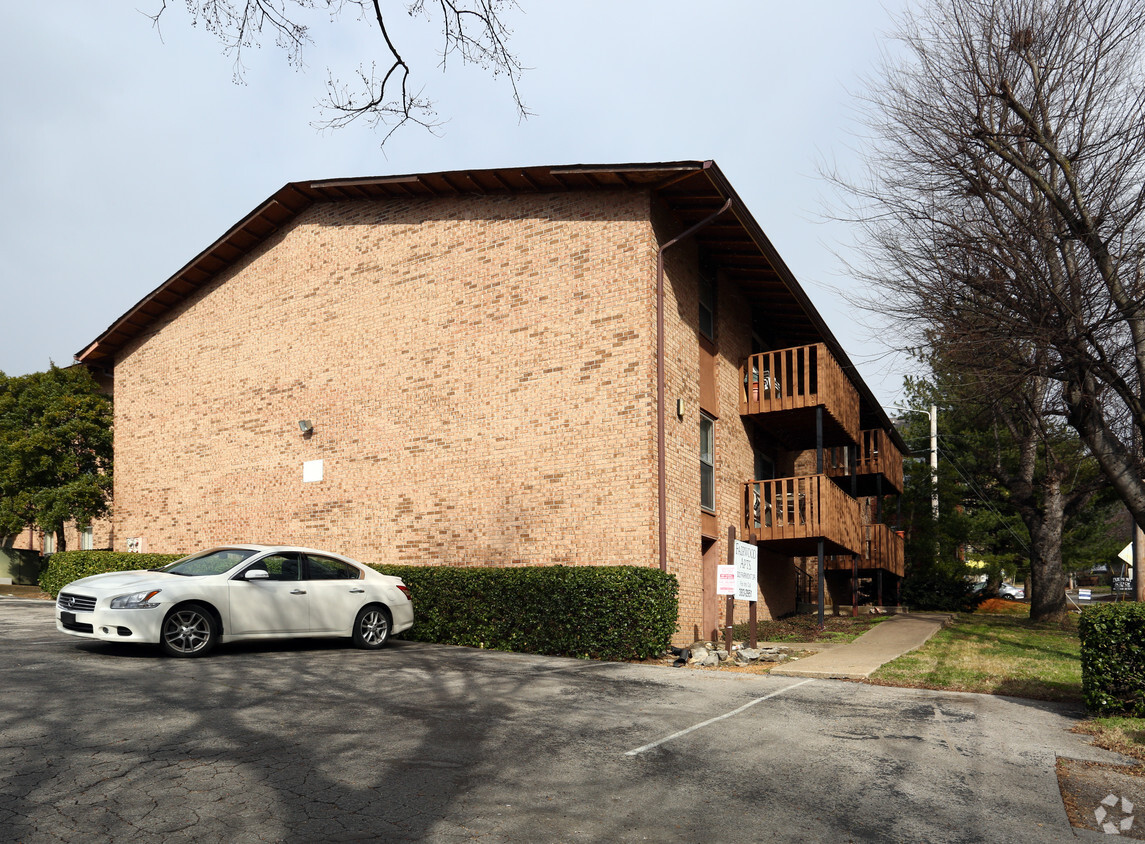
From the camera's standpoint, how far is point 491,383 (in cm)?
1659

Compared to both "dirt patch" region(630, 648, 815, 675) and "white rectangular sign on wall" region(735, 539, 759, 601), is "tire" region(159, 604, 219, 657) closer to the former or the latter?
"dirt patch" region(630, 648, 815, 675)

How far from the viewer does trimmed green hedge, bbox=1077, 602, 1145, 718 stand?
942 cm

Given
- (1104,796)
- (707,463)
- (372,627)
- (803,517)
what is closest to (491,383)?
(707,463)

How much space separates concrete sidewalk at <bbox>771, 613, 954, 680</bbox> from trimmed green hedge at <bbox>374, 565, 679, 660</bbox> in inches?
77.5

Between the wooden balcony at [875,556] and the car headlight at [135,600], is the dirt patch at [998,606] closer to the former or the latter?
the wooden balcony at [875,556]

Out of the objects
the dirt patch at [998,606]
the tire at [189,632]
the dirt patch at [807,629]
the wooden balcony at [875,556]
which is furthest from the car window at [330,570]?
the dirt patch at [998,606]

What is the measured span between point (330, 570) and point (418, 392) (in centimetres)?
530

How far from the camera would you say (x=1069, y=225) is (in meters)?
12.2

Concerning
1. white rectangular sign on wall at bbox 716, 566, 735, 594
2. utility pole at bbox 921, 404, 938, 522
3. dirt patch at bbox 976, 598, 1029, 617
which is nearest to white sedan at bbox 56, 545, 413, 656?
white rectangular sign on wall at bbox 716, 566, 735, 594

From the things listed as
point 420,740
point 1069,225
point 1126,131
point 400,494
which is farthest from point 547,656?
point 1126,131

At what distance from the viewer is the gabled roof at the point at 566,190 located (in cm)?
1548

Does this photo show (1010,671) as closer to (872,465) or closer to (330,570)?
(330,570)

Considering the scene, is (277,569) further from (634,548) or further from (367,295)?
(367,295)

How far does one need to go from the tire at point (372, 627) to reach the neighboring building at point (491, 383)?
2.94 meters
